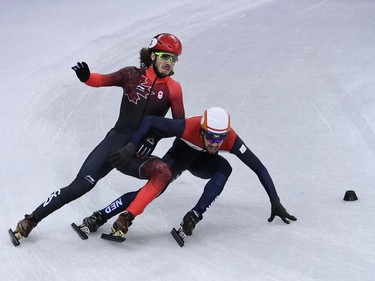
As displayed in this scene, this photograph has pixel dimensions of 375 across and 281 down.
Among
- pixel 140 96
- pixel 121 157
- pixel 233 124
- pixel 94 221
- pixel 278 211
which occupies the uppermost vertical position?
pixel 140 96

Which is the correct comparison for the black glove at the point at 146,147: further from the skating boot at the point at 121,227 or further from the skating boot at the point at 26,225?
the skating boot at the point at 26,225

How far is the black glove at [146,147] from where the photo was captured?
708cm

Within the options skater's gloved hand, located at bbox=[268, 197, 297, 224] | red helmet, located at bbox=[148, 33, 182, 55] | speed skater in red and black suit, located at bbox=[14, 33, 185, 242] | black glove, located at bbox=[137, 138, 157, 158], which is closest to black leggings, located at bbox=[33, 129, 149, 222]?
speed skater in red and black suit, located at bbox=[14, 33, 185, 242]

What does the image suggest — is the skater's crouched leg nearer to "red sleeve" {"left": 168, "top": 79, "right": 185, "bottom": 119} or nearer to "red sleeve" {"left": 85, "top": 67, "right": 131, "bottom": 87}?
"red sleeve" {"left": 168, "top": 79, "right": 185, "bottom": 119}

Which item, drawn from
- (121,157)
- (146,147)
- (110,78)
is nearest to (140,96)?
(110,78)

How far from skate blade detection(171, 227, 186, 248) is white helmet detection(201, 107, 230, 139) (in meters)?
0.82

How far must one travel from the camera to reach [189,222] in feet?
22.2

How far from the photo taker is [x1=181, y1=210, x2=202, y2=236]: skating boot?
22.1 feet

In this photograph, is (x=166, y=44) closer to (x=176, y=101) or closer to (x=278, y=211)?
(x=176, y=101)

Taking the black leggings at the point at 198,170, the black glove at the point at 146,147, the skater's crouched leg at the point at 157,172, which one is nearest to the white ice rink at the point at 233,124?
the black leggings at the point at 198,170

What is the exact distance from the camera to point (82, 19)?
13211 millimetres

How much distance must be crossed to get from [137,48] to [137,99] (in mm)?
4785

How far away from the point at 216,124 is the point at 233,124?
2.74 m

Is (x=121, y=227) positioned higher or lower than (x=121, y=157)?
lower
